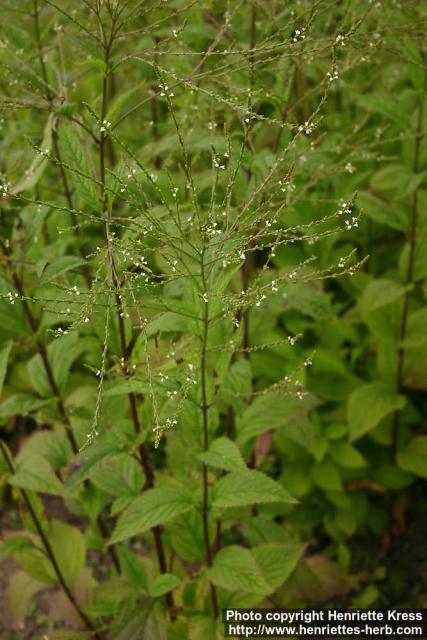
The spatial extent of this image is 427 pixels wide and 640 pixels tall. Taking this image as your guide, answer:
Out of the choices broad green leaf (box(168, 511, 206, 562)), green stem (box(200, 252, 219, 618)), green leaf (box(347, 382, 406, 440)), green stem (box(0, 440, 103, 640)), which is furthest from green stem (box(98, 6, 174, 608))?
green leaf (box(347, 382, 406, 440))

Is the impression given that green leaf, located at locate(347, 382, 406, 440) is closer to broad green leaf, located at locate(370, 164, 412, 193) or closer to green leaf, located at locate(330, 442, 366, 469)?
green leaf, located at locate(330, 442, 366, 469)

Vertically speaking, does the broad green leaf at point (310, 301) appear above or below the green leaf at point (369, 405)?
above

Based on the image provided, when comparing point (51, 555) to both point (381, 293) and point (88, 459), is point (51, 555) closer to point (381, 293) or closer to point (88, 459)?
point (88, 459)

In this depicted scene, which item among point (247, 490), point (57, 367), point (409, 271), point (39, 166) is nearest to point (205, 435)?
point (247, 490)

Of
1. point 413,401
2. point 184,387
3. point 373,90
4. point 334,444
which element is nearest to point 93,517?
point 184,387

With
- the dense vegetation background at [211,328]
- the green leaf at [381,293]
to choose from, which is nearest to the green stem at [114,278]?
the dense vegetation background at [211,328]

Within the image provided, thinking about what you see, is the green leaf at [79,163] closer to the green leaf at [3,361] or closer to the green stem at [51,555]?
the green leaf at [3,361]
